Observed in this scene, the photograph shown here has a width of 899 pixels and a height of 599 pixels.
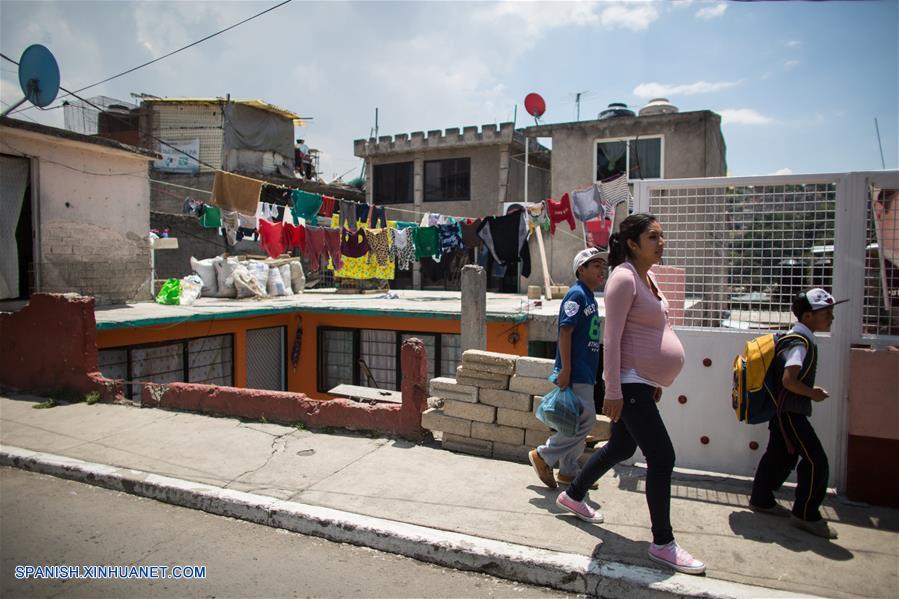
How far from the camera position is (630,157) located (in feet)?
60.4

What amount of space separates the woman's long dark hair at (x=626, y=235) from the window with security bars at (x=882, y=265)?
7.36 feet

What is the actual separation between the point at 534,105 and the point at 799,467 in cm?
1660

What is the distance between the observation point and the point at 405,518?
167 inches

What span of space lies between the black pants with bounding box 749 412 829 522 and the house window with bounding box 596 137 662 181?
15134 millimetres

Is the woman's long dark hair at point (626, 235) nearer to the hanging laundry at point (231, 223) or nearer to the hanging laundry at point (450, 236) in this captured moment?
the hanging laundry at point (450, 236)

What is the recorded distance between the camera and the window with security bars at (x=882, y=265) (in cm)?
453

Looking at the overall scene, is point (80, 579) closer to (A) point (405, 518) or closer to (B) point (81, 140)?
(A) point (405, 518)

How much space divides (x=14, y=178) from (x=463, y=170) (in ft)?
58.8

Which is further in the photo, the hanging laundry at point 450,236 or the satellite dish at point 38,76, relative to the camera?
the hanging laundry at point 450,236

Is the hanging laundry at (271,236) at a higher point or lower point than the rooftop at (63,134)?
lower

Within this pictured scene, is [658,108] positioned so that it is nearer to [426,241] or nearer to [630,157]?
[630,157]

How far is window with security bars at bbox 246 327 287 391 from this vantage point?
14.1m

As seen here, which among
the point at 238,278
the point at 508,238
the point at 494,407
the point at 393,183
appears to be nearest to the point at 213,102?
the point at 393,183

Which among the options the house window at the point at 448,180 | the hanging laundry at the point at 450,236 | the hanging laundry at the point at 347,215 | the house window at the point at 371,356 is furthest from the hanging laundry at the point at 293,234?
the house window at the point at 448,180
